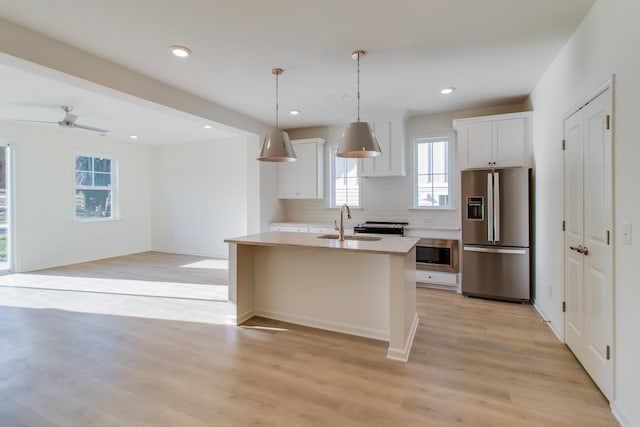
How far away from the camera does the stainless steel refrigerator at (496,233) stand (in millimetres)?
3923

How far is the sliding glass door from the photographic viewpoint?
550 cm

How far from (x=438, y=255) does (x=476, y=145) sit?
160 cm

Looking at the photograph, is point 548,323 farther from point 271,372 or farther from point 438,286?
point 271,372

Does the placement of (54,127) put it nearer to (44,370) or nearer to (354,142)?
(44,370)

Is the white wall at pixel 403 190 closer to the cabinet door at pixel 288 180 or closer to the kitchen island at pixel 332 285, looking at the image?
the cabinet door at pixel 288 180

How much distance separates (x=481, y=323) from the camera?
132 inches

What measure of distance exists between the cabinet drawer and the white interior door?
1715mm

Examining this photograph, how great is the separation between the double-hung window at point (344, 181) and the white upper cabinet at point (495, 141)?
1.83m

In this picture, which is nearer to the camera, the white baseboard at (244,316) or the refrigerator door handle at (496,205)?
the white baseboard at (244,316)

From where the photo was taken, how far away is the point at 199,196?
7.41m

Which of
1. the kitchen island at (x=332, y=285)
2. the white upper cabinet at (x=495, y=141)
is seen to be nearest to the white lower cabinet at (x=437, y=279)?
the kitchen island at (x=332, y=285)

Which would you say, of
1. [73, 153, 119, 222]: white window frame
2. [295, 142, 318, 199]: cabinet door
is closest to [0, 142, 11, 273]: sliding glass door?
[73, 153, 119, 222]: white window frame

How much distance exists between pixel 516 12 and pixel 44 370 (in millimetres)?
4460

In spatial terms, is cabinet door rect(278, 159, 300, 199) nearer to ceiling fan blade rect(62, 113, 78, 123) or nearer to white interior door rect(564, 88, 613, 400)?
ceiling fan blade rect(62, 113, 78, 123)
